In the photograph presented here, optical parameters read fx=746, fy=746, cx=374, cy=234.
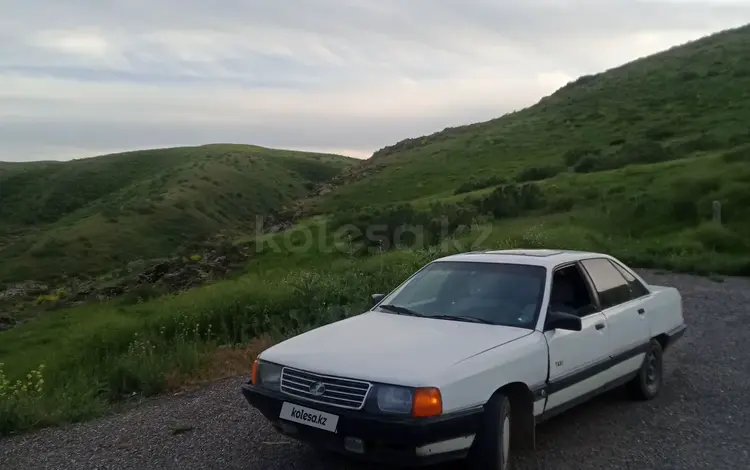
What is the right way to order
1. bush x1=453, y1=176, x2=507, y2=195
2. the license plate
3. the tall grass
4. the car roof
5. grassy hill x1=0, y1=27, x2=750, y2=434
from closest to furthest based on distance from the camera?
the license plate → the car roof → the tall grass → grassy hill x1=0, y1=27, x2=750, y2=434 → bush x1=453, y1=176, x2=507, y2=195

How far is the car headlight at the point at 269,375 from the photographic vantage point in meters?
5.11

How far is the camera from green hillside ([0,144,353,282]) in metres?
63.0

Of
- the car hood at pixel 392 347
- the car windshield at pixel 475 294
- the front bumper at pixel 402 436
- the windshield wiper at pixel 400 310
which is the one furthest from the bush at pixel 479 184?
the front bumper at pixel 402 436

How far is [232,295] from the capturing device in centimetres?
1284

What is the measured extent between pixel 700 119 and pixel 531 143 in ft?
39.9

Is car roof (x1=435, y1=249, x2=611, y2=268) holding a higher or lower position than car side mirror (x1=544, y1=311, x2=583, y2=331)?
higher

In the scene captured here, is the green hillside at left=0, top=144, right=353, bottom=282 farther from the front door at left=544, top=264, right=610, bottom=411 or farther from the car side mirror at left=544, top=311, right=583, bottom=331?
the car side mirror at left=544, top=311, right=583, bottom=331

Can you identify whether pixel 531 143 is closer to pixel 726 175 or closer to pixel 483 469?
pixel 726 175

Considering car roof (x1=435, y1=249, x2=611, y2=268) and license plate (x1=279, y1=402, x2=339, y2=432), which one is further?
car roof (x1=435, y1=249, x2=611, y2=268)

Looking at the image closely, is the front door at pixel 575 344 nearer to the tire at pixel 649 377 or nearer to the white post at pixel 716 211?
the tire at pixel 649 377

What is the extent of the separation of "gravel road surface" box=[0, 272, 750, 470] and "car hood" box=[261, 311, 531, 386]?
82cm

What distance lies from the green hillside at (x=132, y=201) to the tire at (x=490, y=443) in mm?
56872

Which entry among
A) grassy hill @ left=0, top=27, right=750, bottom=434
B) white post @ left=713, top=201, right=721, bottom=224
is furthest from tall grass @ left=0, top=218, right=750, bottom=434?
white post @ left=713, top=201, right=721, bottom=224

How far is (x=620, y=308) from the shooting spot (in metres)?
6.54
